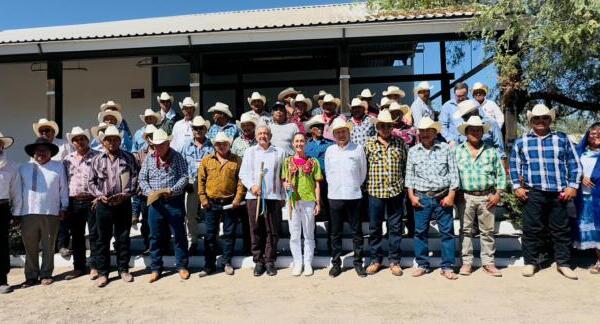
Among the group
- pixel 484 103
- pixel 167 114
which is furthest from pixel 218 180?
pixel 484 103

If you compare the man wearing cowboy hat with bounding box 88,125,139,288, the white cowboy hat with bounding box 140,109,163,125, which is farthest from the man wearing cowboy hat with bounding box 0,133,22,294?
the white cowboy hat with bounding box 140,109,163,125

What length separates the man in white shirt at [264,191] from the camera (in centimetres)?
532

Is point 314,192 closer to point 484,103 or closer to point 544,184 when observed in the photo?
point 544,184

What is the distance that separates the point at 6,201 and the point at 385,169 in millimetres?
4367

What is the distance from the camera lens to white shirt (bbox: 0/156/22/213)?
16.7ft

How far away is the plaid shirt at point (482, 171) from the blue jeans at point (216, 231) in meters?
2.75

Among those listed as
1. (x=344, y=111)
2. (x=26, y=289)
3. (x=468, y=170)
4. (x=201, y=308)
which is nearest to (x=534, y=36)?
(x=468, y=170)

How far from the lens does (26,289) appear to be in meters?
5.17

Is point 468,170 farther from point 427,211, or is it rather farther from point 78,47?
point 78,47

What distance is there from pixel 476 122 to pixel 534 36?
80.5 inches

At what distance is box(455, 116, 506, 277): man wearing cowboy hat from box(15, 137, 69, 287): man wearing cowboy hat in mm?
4755

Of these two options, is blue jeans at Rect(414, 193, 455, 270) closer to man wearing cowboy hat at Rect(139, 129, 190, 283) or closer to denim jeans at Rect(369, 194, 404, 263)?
denim jeans at Rect(369, 194, 404, 263)

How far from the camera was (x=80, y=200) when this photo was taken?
548 cm

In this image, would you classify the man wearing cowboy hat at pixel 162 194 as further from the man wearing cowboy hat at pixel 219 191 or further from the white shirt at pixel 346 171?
the white shirt at pixel 346 171
